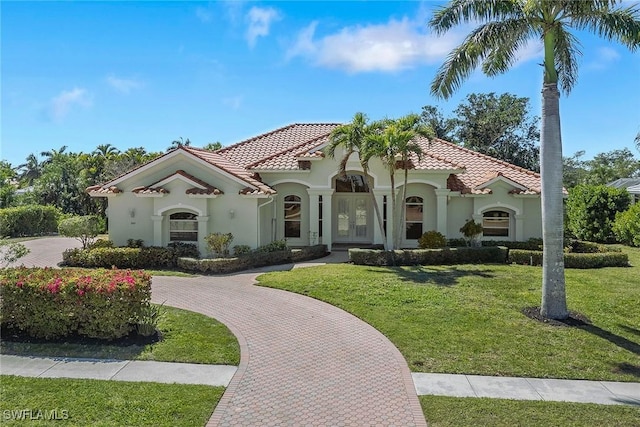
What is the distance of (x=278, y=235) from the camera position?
2444cm

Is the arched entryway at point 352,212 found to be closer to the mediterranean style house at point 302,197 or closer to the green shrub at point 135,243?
the mediterranean style house at point 302,197

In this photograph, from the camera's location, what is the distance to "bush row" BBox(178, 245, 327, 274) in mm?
18219

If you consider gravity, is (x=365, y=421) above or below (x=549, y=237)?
below

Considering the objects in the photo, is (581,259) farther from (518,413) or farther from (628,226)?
(518,413)

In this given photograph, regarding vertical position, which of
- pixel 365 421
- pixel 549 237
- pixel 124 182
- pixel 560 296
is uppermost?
pixel 124 182

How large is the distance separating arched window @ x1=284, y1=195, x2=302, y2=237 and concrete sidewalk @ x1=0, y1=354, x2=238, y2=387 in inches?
634

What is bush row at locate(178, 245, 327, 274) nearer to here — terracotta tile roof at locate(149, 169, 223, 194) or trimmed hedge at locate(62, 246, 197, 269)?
trimmed hedge at locate(62, 246, 197, 269)

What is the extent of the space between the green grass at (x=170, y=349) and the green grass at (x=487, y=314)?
146 inches

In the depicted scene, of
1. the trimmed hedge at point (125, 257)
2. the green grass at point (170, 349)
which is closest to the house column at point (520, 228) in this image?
the trimmed hedge at point (125, 257)

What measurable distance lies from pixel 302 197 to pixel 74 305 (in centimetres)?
1565

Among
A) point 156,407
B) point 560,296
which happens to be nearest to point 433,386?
point 156,407

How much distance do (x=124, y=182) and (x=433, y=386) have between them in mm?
17872

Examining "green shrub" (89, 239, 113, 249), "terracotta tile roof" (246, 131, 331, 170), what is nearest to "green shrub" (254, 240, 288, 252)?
"terracotta tile roof" (246, 131, 331, 170)

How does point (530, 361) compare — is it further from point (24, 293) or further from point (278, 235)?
point (278, 235)
